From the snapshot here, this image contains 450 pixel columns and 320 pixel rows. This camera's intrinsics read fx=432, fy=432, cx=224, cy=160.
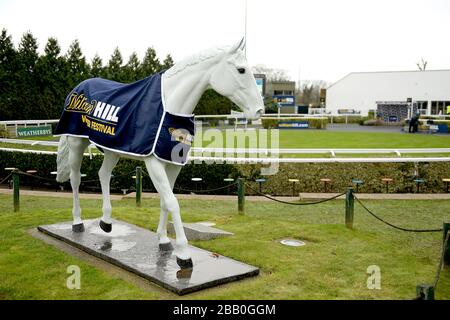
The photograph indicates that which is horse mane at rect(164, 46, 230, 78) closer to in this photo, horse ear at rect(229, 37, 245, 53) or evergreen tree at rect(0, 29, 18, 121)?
horse ear at rect(229, 37, 245, 53)

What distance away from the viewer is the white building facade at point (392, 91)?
42219 mm

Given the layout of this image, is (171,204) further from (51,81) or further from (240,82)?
(51,81)

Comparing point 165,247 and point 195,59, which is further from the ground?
point 195,59

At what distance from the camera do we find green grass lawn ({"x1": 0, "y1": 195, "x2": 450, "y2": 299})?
15.1 ft

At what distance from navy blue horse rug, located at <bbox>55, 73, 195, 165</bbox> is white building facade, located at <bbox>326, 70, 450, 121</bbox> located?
3650cm

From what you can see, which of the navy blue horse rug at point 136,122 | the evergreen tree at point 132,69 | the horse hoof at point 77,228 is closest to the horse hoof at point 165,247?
the navy blue horse rug at point 136,122

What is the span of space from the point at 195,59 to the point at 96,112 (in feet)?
5.56

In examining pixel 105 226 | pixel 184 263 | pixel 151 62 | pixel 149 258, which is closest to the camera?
pixel 184 263

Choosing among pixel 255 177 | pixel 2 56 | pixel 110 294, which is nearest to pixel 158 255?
pixel 110 294

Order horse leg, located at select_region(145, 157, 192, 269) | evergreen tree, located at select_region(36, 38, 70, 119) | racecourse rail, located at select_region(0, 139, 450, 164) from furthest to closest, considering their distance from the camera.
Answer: evergreen tree, located at select_region(36, 38, 70, 119) → racecourse rail, located at select_region(0, 139, 450, 164) → horse leg, located at select_region(145, 157, 192, 269)

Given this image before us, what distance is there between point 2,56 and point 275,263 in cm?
2702

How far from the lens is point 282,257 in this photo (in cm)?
579

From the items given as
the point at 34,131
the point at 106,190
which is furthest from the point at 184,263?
the point at 34,131

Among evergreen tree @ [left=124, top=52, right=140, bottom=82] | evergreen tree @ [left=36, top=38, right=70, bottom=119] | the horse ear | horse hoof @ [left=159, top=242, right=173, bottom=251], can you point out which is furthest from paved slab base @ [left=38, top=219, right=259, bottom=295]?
evergreen tree @ [left=124, top=52, right=140, bottom=82]
